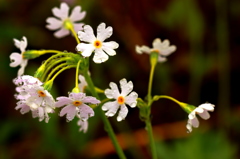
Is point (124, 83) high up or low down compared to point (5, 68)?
down

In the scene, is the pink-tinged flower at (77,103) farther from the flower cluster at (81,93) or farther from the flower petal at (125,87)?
the flower petal at (125,87)

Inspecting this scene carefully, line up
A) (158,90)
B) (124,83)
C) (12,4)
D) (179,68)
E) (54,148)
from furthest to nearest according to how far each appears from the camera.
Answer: (12,4)
(179,68)
(158,90)
(54,148)
(124,83)

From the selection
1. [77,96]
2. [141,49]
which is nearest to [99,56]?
[77,96]

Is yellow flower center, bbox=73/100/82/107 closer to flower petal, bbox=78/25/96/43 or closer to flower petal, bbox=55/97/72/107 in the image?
flower petal, bbox=55/97/72/107

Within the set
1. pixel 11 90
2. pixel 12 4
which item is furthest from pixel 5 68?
pixel 12 4

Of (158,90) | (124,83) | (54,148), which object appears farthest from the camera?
(158,90)

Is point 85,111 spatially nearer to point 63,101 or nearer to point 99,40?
point 63,101

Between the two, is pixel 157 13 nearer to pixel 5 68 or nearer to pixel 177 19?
pixel 177 19
